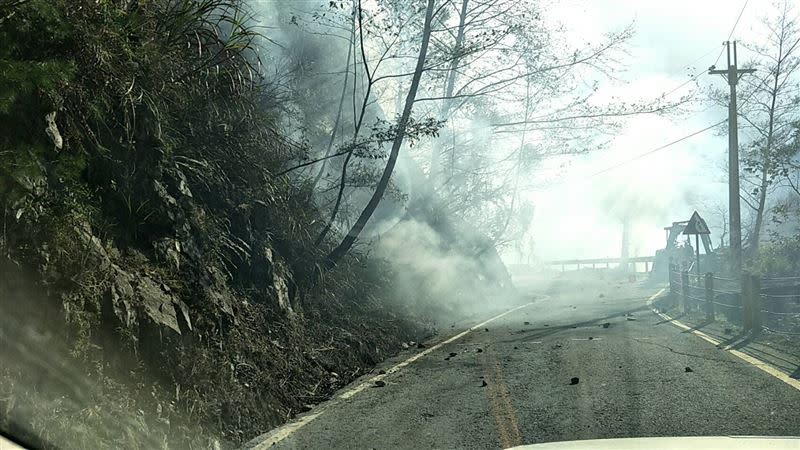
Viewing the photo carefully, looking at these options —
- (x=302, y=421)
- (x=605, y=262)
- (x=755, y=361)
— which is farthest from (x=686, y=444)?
(x=605, y=262)

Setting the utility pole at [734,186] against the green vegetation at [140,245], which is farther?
the utility pole at [734,186]

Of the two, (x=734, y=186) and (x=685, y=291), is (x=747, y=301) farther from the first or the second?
(x=734, y=186)

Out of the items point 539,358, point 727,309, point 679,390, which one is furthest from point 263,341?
point 727,309

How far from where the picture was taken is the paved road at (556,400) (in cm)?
567

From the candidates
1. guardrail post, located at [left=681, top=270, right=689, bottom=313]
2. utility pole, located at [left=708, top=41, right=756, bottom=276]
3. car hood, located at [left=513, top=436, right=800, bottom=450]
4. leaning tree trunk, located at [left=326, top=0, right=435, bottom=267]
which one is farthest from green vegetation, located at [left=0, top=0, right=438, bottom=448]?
utility pole, located at [left=708, top=41, right=756, bottom=276]

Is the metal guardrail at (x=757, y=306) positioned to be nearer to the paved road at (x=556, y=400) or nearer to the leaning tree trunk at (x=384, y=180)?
the paved road at (x=556, y=400)

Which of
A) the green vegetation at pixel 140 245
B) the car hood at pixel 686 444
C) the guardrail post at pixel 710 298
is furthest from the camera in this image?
the guardrail post at pixel 710 298

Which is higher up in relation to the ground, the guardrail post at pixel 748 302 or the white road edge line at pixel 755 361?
the guardrail post at pixel 748 302

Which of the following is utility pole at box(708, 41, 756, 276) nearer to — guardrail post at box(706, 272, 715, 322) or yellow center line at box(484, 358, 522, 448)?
guardrail post at box(706, 272, 715, 322)

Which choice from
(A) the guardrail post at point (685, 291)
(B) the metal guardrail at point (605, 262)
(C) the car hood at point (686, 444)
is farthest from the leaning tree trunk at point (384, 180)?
(B) the metal guardrail at point (605, 262)

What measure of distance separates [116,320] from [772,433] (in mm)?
4973

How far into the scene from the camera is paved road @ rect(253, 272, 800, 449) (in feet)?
18.6

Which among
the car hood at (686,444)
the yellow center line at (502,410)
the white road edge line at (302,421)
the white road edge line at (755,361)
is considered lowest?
the white road edge line at (302,421)

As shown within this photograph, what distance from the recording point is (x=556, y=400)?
22.6 feet
